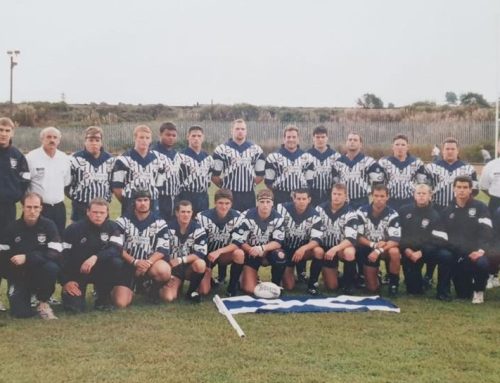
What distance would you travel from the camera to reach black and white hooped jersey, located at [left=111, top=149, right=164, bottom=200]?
642 centimetres

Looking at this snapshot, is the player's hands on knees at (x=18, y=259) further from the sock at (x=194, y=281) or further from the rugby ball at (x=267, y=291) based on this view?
the rugby ball at (x=267, y=291)

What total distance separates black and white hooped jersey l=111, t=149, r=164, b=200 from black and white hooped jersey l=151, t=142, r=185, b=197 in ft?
0.61

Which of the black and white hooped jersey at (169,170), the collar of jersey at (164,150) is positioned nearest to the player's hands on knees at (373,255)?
the black and white hooped jersey at (169,170)

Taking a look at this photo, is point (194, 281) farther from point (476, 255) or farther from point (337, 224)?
point (476, 255)

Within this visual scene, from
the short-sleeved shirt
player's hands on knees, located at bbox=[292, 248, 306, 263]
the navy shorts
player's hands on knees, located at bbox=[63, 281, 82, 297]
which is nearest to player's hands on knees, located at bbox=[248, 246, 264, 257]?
player's hands on knees, located at bbox=[292, 248, 306, 263]

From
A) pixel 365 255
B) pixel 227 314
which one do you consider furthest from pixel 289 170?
pixel 227 314

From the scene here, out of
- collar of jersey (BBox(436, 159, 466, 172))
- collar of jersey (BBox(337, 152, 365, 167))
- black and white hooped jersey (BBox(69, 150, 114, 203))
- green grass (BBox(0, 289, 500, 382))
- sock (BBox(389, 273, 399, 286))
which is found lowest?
green grass (BBox(0, 289, 500, 382))

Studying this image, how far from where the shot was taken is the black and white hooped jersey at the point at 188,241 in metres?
6.23

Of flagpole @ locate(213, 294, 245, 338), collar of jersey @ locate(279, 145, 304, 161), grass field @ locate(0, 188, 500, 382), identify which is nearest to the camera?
grass field @ locate(0, 188, 500, 382)

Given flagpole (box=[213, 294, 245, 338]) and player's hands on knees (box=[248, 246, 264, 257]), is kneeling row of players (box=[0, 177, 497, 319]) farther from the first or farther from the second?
flagpole (box=[213, 294, 245, 338])

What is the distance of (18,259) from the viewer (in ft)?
18.1

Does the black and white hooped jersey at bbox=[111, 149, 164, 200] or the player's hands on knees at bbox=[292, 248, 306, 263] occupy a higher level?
the black and white hooped jersey at bbox=[111, 149, 164, 200]

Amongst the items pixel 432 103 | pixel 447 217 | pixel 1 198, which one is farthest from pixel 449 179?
pixel 432 103

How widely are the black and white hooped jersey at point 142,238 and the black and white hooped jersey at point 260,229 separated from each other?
2.68 feet
